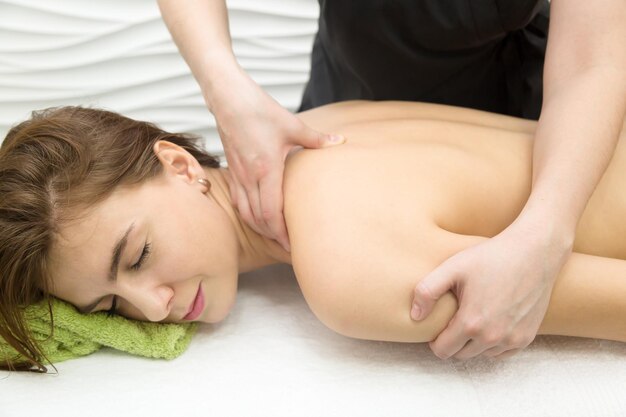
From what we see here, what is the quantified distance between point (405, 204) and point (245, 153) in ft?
0.86

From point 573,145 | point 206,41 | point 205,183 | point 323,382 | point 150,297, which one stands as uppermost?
point 206,41

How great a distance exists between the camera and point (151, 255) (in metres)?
1.18

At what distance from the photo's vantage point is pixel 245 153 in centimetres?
113

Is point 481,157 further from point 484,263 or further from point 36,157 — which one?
point 36,157

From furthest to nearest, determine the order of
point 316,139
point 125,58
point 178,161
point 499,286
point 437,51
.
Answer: point 125,58 → point 437,51 → point 178,161 → point 316,139 → point 499,286

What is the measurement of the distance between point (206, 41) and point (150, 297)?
1.41 feet

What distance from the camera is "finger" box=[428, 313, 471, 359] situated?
1.04 metres

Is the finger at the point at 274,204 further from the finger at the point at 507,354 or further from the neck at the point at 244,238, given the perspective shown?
the finger at the point at 507,354

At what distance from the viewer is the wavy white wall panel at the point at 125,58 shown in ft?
6.49

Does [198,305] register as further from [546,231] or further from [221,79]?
[546,231]

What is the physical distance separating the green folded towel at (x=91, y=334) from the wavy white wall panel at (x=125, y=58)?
784mm

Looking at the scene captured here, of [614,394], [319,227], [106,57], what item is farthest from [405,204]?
[106,57]

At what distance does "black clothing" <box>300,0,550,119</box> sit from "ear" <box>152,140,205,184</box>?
42 cm

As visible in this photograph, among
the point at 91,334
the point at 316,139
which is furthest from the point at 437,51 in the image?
the point at 91,334
